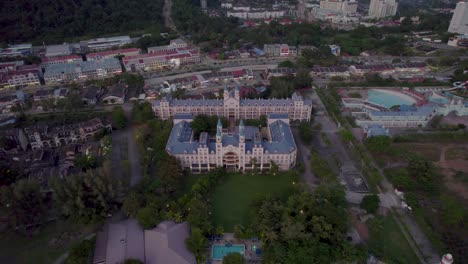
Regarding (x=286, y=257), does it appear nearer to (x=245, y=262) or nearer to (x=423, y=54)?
(x=245, y=262)

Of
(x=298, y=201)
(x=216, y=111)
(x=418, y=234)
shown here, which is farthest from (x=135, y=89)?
(x=418, y=234)

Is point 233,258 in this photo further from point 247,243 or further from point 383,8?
point 383,8

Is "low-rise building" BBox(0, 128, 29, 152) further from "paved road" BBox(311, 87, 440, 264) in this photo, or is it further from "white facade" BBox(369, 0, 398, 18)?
"white facade" BBox(369, 0, 398, 18)

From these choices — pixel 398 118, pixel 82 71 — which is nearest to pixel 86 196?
pixel 82 71

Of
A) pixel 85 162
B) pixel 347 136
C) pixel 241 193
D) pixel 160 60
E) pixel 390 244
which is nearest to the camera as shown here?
pixel 390 244

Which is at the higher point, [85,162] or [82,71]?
[82,71]

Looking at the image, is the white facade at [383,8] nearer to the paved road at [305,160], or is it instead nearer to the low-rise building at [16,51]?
the paved road at [305,160]
